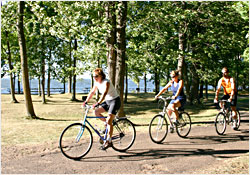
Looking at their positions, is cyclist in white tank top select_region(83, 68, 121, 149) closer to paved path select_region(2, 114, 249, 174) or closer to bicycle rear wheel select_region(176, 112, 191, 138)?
paved path select_region(2, 114, 249, 174)

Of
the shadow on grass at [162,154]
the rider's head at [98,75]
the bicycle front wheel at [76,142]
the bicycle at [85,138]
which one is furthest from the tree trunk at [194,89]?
the bicycle front wheel at [76,142]

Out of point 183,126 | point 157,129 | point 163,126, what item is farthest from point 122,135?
point 183,126

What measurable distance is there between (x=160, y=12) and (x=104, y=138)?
31.2 feet

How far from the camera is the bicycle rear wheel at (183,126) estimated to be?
7.63 meters

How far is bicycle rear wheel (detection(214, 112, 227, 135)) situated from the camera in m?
8.02

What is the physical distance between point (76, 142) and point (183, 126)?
3.99m

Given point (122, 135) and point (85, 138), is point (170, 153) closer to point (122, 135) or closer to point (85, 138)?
Result: point (122, 135)

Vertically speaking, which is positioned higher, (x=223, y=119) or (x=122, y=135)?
(x=223, y=119)

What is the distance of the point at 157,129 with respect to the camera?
22.7 ft

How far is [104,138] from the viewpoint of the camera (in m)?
5.91

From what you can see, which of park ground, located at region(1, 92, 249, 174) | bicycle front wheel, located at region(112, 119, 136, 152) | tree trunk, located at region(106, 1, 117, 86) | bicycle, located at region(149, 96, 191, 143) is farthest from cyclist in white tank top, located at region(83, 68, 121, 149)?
tree trunk, located at region(106, 1, 117, 86)

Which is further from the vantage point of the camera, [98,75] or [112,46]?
[112,46]

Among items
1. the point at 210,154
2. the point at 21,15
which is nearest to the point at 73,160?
the point at 210,154

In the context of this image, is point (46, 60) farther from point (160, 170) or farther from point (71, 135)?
point (160, 170)
